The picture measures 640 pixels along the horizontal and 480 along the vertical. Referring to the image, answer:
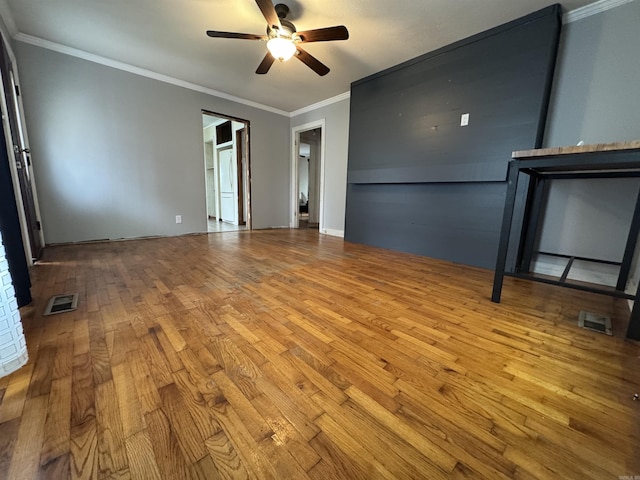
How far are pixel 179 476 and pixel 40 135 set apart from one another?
4.18 metres

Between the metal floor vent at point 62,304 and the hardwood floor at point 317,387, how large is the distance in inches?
2.0

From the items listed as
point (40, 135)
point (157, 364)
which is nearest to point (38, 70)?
point (40, 135)

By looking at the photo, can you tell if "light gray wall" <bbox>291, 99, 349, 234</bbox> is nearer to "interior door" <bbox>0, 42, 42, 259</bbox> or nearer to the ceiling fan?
the ceiling fan

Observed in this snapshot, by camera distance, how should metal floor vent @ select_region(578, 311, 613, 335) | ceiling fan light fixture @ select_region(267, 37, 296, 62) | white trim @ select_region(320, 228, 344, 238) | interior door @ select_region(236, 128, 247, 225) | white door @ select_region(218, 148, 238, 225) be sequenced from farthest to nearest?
white door @ select_region(218, 148, 238, 225) < interior door @ select_region(236, 128, 247, 225) < white trim @ select_region(320, 228, 344, 238) < ceiling fan light fixture @ select_region(267, 37, 296, 62) < metal floor vent @ select_region(578, 311, 613, 335)

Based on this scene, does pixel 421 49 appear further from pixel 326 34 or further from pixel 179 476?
pixel 179 476

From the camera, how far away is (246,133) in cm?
474

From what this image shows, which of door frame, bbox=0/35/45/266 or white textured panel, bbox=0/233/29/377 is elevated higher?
door frame, bbox=0/35/45/266

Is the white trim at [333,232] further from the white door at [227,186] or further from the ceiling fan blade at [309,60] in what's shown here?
the ceiling fan blade at [309,60]

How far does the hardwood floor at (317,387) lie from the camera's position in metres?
0.69

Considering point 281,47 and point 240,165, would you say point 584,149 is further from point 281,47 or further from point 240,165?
point 240,165

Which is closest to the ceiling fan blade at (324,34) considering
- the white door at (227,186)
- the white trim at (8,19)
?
the white trim at (8,19)

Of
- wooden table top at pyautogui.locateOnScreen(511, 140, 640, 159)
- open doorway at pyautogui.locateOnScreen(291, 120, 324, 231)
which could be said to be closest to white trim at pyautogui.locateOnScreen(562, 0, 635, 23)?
wooden table top at pyautogui.locateOnScreen(511, 140, 640, 159)

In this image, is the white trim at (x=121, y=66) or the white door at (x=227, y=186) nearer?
the white trim at (x=121, y=66)

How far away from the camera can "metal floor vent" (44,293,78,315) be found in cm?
151
